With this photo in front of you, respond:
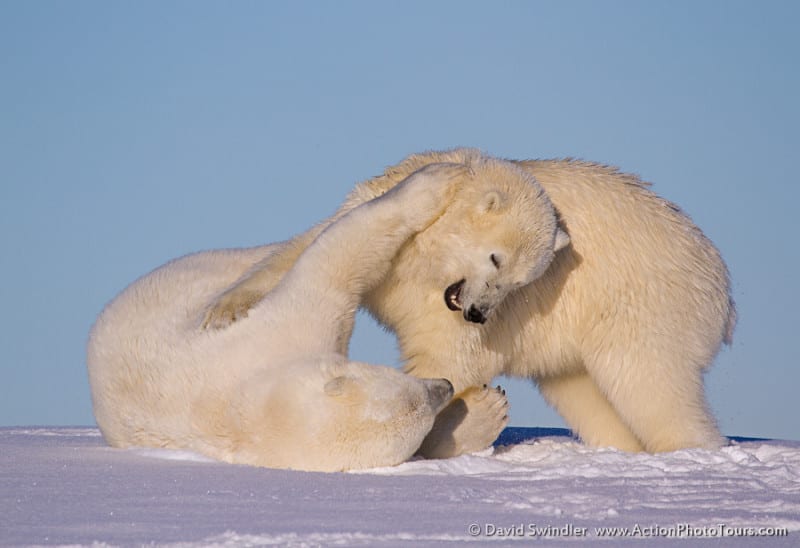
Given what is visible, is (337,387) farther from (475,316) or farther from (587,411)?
(587,411)

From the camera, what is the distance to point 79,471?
16.1ft

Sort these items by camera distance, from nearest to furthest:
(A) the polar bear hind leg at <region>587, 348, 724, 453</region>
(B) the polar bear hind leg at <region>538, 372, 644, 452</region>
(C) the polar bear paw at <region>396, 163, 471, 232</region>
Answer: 1. (C) the polar bear paw at <region>396, 163, 471, 232</region>
2. (A) the polar bear hind leg at <region>587, 348, 724, 453</region>
3. (B) the polar bear hind leg at <region>538, 372, 644, 452</region>

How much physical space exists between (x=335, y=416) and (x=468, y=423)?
1.26 m

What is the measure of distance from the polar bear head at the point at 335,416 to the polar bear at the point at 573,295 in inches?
55.2

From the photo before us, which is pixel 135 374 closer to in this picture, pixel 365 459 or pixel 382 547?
pixel 365 459

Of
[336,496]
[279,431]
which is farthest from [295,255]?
[336,496]

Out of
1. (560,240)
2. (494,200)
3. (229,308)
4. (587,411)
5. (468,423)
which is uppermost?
(494,200)

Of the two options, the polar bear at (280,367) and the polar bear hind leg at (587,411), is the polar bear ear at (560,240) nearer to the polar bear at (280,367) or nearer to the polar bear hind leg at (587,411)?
the polar bear at (280,367)

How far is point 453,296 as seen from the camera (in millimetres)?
6941

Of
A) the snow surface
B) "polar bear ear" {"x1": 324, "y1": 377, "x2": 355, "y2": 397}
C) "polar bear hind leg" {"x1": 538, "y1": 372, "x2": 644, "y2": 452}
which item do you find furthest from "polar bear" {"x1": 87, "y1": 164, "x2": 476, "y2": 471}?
"polar bear hind leg" {"x1": 538, "y1": 372, "x2": 644, "y2": 452}

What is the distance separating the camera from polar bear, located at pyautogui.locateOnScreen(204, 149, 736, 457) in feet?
22.2

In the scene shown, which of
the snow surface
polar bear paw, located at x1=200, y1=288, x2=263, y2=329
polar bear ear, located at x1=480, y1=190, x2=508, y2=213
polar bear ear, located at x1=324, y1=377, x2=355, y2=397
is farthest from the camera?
polar bear ear, located at x1=480, y1=190, x2=508, y2=213

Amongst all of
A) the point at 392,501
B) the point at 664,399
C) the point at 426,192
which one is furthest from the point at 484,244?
the point at 392,501

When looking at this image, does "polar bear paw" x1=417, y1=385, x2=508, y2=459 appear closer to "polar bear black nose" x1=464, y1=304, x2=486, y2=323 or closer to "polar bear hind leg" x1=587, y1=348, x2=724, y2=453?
"polar bear black nose" x1=464, y1=304, x2=486, y2=323
